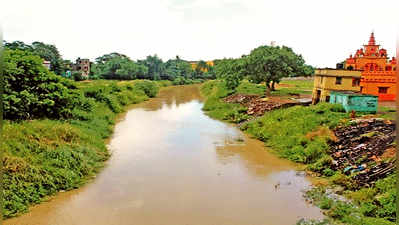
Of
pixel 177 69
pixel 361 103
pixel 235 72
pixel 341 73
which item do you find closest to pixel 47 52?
pixel 177 69

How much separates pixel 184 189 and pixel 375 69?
57.3 ft

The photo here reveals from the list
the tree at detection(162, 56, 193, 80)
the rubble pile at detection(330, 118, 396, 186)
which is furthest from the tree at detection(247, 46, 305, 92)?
the tree at detection(162, 56, 193, 80)

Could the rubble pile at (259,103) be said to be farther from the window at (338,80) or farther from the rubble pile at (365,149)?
the rubble pile at (365,149)

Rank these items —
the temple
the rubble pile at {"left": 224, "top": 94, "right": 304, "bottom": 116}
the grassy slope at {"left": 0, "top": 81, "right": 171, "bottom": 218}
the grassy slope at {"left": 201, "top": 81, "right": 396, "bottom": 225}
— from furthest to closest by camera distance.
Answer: the rubble pile at {"left": 224, "top": 94, "right": 304, "bottom": 116}, the temple, the grassy slope at {"left": 0, "top": 81, "right": 171, "bottom": 218}, the grassy slope at {"left": 201, "top": 81, "right": 396, "bottom": 225}

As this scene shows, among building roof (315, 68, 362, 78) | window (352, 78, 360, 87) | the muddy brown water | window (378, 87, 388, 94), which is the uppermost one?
building roof (315, 68, 362, 78)

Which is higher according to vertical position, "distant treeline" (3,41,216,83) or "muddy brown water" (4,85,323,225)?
"distant treeline" (3,41,216,83)

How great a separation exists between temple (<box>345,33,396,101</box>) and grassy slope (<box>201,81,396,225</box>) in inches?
204

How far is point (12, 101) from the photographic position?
1057 cm

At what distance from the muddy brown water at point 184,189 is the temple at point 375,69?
9.05 m

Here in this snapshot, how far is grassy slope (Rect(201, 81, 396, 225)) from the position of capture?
24.8 ft

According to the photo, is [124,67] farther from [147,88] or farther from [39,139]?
[39,139]

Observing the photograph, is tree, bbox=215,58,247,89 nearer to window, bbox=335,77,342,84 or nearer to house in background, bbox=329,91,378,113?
window, bbox=335,77,342,84

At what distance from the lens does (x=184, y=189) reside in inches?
369

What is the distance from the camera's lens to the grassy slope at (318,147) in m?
7.55
